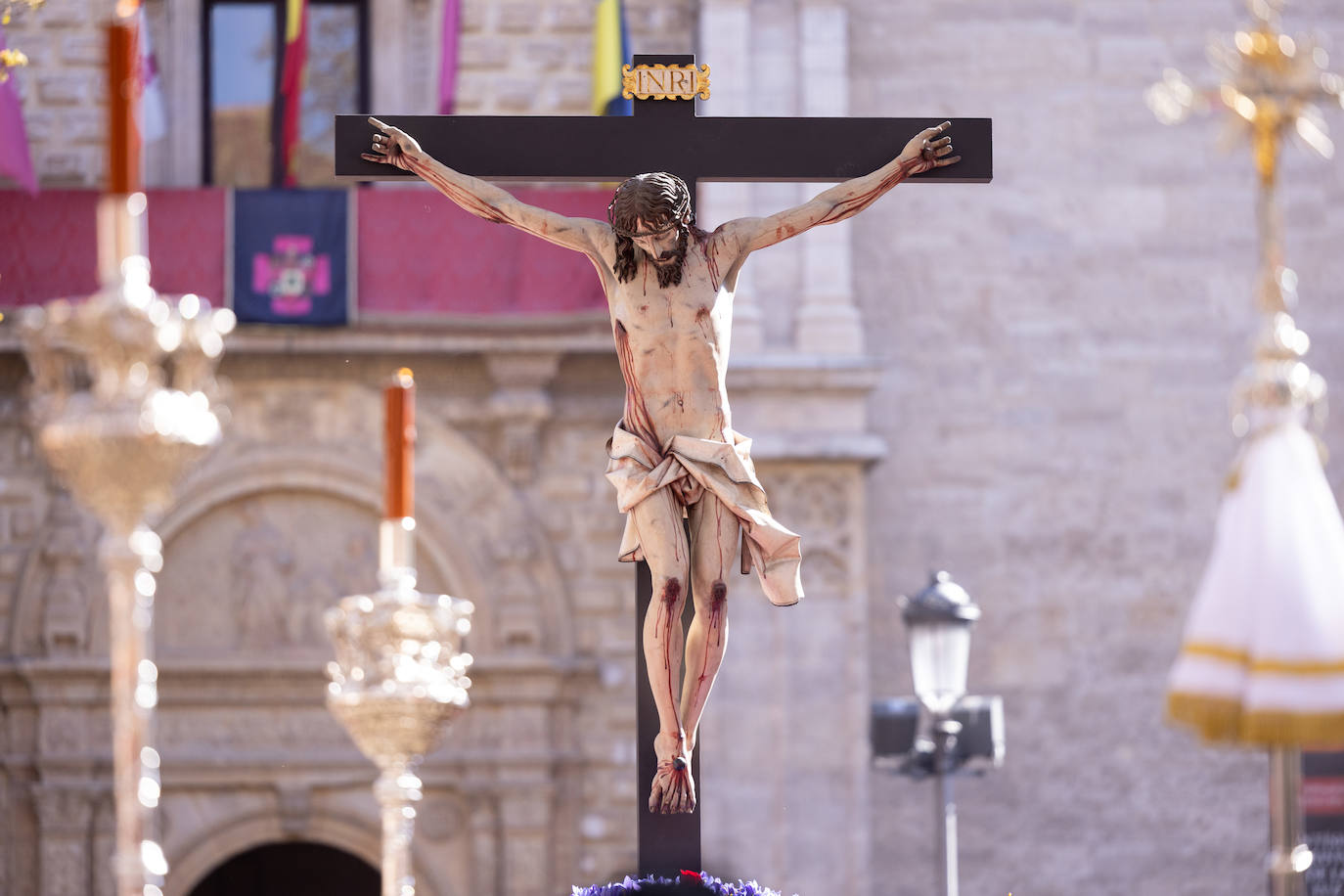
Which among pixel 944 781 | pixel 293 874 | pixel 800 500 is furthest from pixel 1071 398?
pixel 293 874

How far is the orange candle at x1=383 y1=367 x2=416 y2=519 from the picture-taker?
5457 mm

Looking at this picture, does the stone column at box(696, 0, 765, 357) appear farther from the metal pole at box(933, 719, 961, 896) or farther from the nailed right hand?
the nailed right hand

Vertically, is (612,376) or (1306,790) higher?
(612,376)

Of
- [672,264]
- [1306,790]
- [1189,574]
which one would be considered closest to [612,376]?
[1189,574]

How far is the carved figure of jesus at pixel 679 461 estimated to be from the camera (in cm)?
616

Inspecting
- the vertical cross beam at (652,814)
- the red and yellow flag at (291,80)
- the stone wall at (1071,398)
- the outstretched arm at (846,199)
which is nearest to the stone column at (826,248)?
the stone wall at (1071,398)

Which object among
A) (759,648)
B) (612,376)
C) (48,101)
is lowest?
(759,648)

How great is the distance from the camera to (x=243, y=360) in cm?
1634

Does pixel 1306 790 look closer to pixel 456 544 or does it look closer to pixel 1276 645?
pixel 456 544

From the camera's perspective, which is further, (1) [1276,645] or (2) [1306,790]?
(2) [1306,790]

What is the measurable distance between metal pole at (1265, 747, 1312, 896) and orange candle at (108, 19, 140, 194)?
7.03 feet

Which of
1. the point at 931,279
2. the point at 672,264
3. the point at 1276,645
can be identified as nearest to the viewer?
the point at 1276,645

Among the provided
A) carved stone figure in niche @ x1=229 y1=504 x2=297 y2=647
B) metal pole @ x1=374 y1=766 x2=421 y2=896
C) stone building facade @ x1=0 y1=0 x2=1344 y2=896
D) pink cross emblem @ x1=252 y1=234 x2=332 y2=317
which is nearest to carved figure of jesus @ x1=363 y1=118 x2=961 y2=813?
metal pole @ x1=374 y1=766 x2=421 y2=896

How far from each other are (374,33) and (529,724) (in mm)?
4903
